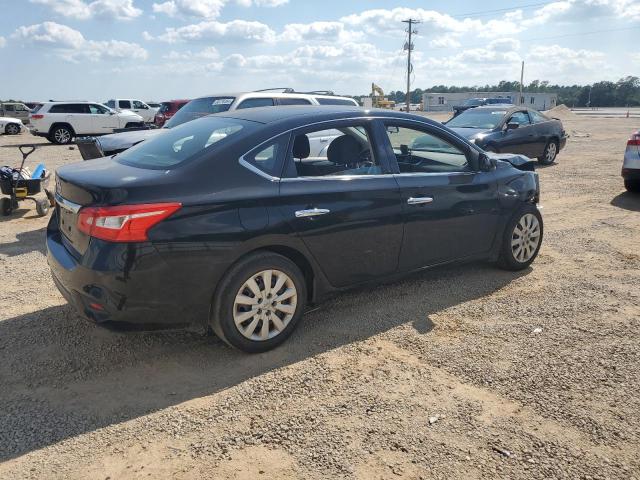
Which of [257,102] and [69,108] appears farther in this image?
[69,108]

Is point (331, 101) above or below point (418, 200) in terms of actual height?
above

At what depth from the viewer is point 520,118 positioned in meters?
13.2

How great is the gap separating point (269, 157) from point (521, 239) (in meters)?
2.98

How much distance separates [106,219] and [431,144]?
2.98 m

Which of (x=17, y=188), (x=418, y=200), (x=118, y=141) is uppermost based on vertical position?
(x=118, y=141)

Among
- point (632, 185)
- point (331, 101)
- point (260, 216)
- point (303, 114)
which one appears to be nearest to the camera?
point (260, 216)

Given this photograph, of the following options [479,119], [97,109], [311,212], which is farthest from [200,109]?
[97,109]

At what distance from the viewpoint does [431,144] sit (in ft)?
16.2

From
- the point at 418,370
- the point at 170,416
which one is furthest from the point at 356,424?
the point at 170,416

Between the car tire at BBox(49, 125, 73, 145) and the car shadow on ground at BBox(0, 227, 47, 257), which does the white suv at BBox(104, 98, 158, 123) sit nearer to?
the car tire at BBox(49, 125, 73, 145)

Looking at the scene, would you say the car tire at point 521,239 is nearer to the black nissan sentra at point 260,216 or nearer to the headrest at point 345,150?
the black nissan sentra at point 260,216

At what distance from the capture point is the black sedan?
475 inches

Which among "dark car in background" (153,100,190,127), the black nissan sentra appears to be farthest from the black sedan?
"dark car in background" (153,100,190,127)

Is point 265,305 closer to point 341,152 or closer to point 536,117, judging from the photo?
point 341,152
